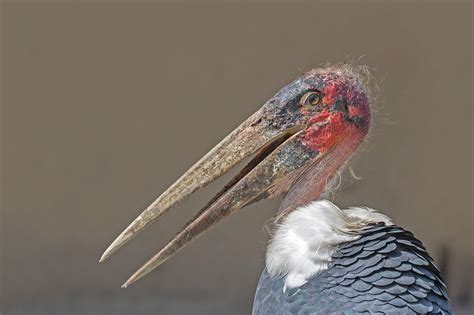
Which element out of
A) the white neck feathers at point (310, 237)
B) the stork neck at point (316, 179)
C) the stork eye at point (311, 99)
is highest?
the stork eye at point (311, 99)

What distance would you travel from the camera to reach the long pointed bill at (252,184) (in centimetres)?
235

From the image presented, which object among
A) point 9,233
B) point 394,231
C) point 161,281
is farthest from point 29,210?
point 394,231

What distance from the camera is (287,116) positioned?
232cm

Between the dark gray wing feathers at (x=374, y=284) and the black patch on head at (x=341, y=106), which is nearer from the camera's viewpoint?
the dark gray wing feathers at (x=374, y=284)

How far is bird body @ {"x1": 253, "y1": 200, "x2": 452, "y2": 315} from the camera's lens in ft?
6.39

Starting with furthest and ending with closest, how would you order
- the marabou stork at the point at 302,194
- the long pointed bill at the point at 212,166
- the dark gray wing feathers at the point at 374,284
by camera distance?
the long pointed bill at the point at 212,166 → the marabou stork at the point at 302,194 → the dark gray wing feathers at the point at 374,284

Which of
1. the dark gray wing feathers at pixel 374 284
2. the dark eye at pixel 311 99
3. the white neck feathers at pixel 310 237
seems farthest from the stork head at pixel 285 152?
the dark gray wing feathers at pixel 374 284

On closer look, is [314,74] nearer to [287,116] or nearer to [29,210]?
Result: [287,116]

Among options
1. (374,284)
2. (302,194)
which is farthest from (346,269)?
(302,194)

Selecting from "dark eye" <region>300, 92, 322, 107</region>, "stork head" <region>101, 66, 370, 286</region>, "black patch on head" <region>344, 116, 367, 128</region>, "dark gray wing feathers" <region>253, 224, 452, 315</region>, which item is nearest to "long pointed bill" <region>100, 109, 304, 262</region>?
"stork head" <region>101, 66, 370, 286</region>

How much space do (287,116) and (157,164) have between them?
213 centimetres

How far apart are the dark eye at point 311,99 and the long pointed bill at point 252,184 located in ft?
0.28

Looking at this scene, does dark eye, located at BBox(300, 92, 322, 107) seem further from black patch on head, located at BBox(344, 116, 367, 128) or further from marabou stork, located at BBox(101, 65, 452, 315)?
black patch on head, located at BBox(344, 116, 367, 128)

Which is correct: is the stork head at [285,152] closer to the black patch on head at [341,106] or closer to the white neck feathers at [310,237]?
the black patch on head at [341,106]
